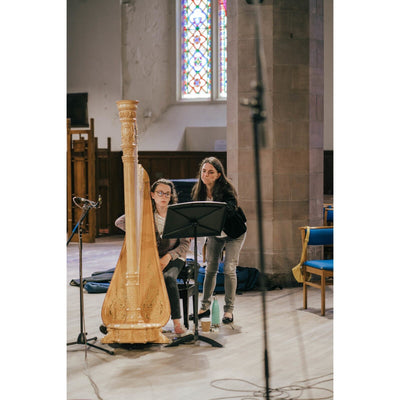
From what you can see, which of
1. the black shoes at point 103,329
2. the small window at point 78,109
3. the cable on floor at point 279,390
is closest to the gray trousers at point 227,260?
the black shoes at point 103,329

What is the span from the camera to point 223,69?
10.8 meters

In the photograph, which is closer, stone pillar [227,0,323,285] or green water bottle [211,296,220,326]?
green water bottle [211,296,220,326]

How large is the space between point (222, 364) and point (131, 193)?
1189mm

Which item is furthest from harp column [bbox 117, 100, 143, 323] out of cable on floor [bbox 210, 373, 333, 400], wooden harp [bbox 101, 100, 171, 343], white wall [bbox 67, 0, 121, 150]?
white wall [bbox 67, 0, 121, 150]

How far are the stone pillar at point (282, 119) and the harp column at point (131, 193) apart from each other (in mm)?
2512

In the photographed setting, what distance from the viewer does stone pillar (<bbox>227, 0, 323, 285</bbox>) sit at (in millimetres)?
6031

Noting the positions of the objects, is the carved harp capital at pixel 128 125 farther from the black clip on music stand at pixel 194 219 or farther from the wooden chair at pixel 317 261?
the wooden chair at pixel 317 261

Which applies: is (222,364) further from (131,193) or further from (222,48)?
(222,48)

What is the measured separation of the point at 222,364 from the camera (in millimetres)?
3652

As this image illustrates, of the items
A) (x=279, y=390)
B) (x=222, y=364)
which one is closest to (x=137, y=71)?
(x=222, y=364)

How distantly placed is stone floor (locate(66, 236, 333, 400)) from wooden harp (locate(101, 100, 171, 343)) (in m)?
0.17

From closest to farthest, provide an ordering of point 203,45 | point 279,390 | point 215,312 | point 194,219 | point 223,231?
1. point 279,390
2. point 194,219
3. point 215,312
4. point 223,231
5. point 203,45

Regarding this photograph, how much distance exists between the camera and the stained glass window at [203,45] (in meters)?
10.8

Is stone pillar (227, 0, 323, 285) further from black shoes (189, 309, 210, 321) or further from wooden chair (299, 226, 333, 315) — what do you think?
black shoes (189, 309, 210, 321)
